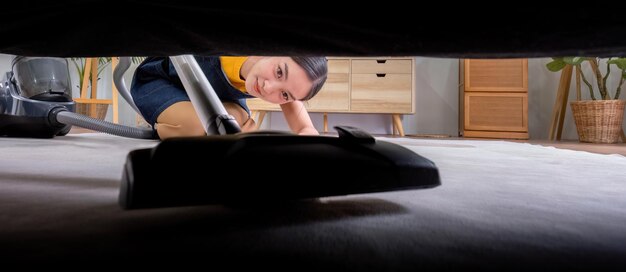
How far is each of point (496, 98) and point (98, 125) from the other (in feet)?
8.04

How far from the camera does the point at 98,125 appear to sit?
1.31 metres

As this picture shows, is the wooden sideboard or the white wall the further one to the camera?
the white wall

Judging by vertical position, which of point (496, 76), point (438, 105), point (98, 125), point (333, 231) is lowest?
point (333, 231)

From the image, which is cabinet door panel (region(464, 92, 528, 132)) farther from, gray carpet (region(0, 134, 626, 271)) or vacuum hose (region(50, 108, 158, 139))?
gray carpet (region(0, 134, 626, 271))

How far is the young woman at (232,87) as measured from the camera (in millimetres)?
1096

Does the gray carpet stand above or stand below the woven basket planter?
below

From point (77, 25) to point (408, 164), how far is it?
Result: 12.1 inches

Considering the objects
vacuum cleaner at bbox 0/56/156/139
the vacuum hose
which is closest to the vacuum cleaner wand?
the vacuum hose

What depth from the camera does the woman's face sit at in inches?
42.4

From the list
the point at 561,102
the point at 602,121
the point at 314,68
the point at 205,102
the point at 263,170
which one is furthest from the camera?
the point at 561,102

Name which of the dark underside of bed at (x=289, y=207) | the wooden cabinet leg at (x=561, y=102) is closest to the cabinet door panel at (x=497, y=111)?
the wooden cabinet leg at (x=561, y=102)

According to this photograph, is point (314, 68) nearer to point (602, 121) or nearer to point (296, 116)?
point (296, 116)

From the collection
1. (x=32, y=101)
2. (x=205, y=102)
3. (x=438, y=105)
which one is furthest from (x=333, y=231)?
(x=438, y=105)

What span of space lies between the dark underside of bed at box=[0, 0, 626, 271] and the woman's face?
0.67 metres
